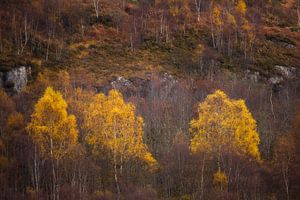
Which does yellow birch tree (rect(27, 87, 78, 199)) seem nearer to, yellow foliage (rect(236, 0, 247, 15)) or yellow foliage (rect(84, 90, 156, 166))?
yellow foliage (rect(84, 90, 156, 166))

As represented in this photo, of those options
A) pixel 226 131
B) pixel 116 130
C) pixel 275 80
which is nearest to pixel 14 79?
pixel 116 130

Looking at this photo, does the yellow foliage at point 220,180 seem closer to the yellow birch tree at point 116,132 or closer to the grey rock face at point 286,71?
the yellow birch tree at point 116,132

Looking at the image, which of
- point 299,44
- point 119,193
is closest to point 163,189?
point 119,193

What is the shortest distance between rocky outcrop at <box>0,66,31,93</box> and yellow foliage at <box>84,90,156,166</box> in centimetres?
2408

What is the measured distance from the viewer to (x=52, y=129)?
4597 centimetres

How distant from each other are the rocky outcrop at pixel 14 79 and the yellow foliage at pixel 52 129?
27.2m

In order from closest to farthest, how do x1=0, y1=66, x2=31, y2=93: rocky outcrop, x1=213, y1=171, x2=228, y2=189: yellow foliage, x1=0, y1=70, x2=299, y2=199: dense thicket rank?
x1=0, y1=70, x2=299, y2=199: dense thicket
x1=213, y1=171, x2=228, y2=189: yellow foliage
x1=0, y1=66, x2=31, y2=93: rocky outcrop

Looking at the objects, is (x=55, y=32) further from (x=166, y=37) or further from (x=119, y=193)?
(x=119, y=193)

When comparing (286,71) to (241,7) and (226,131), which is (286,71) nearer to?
(241,7)

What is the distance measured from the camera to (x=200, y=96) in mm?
76750

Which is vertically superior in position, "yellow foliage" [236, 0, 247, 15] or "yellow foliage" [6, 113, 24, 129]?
"yellow foliage" [236, 0, 247, 15]

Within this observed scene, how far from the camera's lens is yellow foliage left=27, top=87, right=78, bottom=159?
45.3m

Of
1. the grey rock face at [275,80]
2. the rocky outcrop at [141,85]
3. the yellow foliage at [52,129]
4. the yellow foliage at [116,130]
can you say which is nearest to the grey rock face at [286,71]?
the grey rock face at [275,80]

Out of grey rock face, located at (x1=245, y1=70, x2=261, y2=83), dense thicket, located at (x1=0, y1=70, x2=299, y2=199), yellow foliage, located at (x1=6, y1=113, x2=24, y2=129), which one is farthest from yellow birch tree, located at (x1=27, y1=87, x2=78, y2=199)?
grey rock face, located at (x1=245, y1=70, x2=261, y2=83)
